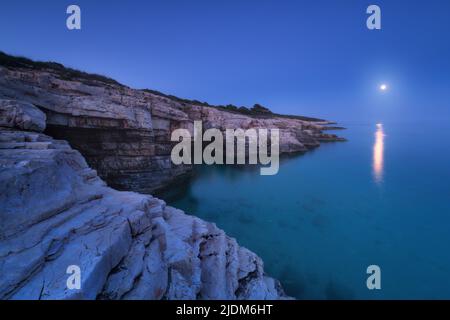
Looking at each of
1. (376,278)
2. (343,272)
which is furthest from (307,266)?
(376,278)

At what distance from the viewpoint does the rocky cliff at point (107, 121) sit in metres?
11.1

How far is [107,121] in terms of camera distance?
1260 cm

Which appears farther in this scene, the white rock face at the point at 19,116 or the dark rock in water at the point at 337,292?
the white rock face at the point at 19,116

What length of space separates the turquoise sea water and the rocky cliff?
112 inches

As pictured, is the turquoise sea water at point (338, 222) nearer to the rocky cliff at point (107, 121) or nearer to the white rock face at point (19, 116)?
the rocky cliff at point (107, 121)

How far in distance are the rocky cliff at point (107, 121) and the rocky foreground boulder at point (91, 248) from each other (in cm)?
588

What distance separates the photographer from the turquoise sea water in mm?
7625

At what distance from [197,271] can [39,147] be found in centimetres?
620

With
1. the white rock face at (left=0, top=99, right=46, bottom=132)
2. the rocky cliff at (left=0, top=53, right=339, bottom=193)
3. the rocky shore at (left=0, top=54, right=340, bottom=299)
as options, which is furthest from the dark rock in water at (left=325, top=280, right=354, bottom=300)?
the white rock face at (left=0, top=99, right=46, bottom=132)

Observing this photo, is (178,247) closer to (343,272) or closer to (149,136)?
(343,272)

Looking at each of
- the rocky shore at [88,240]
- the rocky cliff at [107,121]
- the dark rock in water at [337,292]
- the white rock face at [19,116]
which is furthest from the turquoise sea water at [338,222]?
the white rock face at [19,116]

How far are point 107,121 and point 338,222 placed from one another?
52.8ft

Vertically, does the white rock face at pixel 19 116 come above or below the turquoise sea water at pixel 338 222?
above

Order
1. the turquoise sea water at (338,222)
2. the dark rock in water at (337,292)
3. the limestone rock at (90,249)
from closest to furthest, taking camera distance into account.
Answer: the limestone rock at (90,249), the dark rock in water at (337,292), the turquoise sea water at (338,222)
